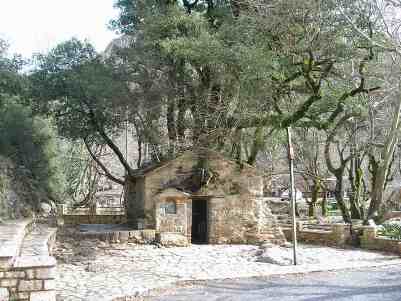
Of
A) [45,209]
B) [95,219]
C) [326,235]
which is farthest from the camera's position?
[95,219]

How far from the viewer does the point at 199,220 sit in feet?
64.8

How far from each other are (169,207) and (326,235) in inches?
221

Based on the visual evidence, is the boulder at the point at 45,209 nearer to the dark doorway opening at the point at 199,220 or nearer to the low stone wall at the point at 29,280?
the dark doorway opening at the point at 199,220

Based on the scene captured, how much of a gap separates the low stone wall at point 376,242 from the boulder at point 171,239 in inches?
233

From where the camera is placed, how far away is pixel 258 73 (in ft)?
45.3

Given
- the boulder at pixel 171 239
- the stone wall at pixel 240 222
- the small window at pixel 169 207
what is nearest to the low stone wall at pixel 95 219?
the small window at pixel 169 207

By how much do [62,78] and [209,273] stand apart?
37.2ft

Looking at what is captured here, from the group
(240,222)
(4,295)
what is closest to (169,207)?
(240,222)

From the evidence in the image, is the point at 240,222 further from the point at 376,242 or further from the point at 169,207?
the point at 376,242

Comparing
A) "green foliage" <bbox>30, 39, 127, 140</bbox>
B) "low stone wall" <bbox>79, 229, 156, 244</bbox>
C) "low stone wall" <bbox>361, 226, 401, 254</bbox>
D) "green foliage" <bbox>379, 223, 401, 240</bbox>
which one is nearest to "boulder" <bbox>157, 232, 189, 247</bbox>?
"low stone wall" <bbox>79, 229, 156, 244</bbox>

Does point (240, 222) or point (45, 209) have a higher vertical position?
point (45, 209)

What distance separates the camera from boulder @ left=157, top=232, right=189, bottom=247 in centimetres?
1695

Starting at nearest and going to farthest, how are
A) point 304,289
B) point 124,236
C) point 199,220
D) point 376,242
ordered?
1. point 304,289
2. point 376,242
3. point 124,236
4. point 199,220

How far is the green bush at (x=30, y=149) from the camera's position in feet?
61.1
